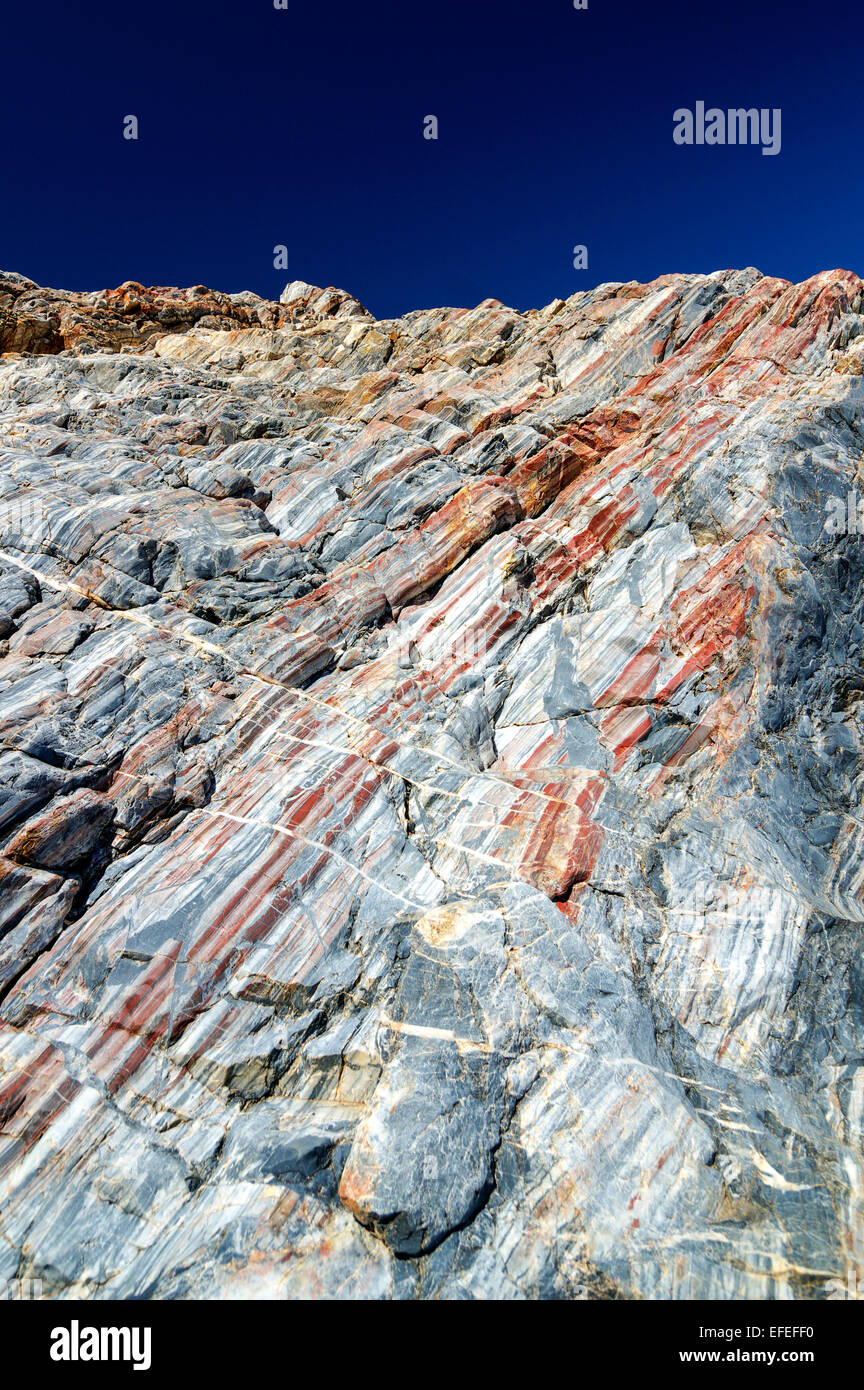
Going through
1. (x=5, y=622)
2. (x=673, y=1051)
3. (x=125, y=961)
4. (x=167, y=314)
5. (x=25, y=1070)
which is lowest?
(x=673, y=1051)

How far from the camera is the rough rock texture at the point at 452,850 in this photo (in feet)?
45.6

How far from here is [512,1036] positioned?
52.7 feet

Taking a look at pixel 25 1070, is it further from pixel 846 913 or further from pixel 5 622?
pixel 846 913

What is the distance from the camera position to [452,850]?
19.6m

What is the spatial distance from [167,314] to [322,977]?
216 ft

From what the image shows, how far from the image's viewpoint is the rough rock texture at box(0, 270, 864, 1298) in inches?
547

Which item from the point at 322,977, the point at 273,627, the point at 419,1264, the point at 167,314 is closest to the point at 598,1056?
the point at 419,1264

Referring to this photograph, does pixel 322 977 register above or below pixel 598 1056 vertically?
above
